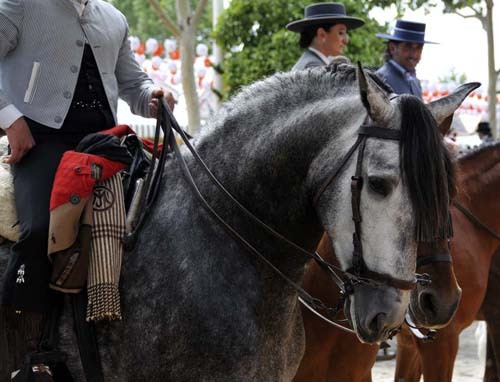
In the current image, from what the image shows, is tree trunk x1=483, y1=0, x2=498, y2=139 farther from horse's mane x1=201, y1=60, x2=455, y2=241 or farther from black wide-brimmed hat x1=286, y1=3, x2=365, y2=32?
horse's mane x1=201, y1=60, x2=455, y2=241

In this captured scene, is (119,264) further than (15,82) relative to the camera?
No

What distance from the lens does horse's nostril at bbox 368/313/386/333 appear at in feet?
9.12

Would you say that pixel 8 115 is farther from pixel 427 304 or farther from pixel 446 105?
pixel 427 304

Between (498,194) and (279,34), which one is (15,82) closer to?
(498,194)

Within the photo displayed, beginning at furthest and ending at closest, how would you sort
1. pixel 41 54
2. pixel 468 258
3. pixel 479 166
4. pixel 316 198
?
pixel 479 166
pixel 468 258
pixel 41 54
pixel 316 198

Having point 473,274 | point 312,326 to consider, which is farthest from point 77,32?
point 473,274

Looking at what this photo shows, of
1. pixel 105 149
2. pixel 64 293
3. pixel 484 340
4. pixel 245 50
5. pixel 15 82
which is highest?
pixel 15 82

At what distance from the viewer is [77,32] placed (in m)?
3.40

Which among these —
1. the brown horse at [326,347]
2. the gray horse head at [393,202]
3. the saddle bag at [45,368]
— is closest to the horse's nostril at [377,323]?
the gray horse head at [393,202]

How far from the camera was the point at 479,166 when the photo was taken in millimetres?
5379

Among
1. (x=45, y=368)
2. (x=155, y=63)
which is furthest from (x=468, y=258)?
(x=155, y=63)

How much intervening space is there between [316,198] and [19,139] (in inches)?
47.4

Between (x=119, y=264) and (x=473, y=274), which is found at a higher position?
(x=119, y=264)

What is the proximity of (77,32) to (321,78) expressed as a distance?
3.47 feet
